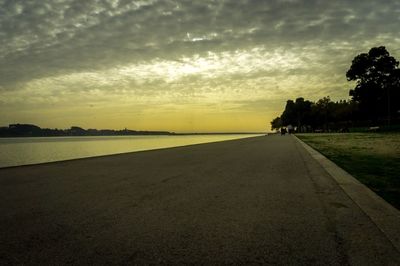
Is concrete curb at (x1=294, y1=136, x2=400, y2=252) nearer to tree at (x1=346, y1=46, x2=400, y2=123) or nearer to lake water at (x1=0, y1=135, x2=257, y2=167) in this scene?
lake water at (x1=0, y1=135, x2=257, y2=167)

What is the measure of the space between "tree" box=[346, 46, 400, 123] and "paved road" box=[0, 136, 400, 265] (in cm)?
5958

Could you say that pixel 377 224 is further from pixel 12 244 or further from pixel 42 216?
pixel 42 216

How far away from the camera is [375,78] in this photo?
60.3 metres

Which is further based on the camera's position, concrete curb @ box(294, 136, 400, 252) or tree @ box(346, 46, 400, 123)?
tree @ box(346, 46, 400, 123)

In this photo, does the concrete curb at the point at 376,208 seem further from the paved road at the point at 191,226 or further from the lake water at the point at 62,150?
the lake water at the point at 62,150

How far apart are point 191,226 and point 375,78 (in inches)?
2593

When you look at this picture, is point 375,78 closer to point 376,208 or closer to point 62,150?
point 62,150

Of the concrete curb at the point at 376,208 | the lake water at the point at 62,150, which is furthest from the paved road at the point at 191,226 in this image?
the lake water at the point at 62,150

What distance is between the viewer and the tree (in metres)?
59.4

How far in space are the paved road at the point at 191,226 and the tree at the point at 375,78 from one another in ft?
195

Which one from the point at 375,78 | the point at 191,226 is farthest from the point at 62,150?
the point at 375,78

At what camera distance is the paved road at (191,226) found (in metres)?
3.57

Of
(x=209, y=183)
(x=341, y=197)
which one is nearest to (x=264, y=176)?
(x=209, y=183)

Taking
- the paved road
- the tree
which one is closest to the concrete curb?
the paved road
